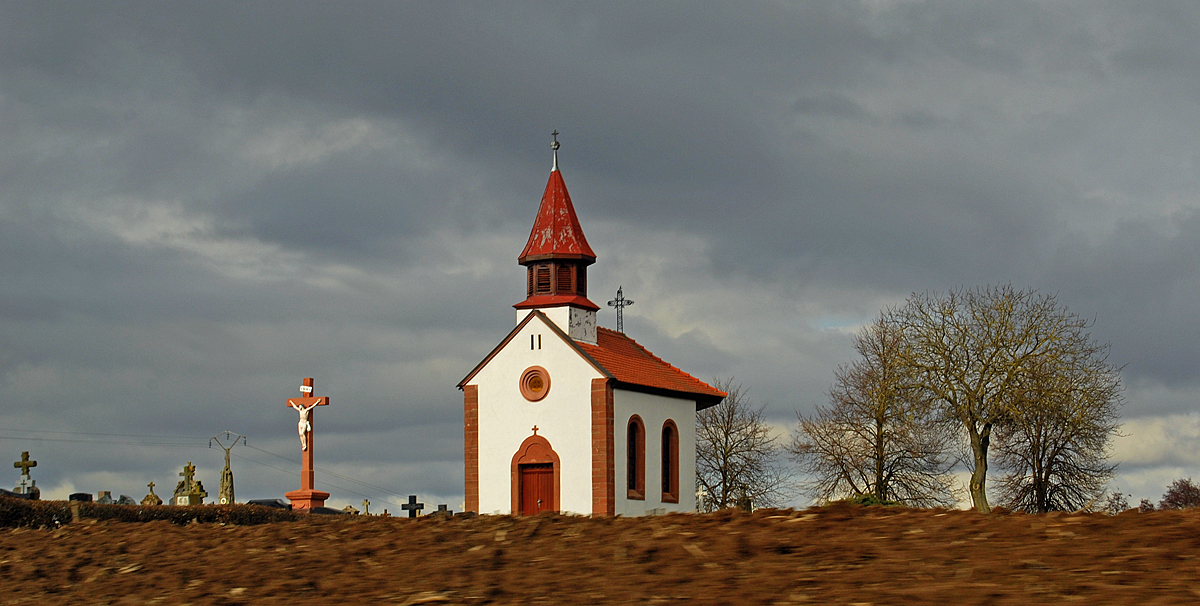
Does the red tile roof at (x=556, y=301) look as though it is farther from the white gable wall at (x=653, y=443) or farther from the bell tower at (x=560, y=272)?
the white gable wall at (x=653, y=443)

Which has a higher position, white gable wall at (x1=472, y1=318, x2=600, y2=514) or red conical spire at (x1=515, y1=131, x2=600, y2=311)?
red conical spire at (x1=515, y1=131, x2=600, y2=311)

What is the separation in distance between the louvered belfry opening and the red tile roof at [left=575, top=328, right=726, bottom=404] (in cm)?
207

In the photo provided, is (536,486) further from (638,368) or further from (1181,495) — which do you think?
(1181,495)

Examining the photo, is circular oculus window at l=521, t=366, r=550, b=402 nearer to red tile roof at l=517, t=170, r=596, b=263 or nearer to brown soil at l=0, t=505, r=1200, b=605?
red tile roof at l=517, t=170, r=596, b=263

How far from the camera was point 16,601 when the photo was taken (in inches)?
419

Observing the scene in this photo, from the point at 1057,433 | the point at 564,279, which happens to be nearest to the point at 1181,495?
the point at 1057,433

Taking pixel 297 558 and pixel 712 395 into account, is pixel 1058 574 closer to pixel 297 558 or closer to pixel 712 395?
pixel 297 558

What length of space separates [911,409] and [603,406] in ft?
50.8

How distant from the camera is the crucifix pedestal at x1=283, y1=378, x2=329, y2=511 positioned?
114 feet

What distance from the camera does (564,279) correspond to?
40031 millimetres

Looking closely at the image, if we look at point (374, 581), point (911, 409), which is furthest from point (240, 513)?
point (911, 409)

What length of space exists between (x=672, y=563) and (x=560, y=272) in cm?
3202

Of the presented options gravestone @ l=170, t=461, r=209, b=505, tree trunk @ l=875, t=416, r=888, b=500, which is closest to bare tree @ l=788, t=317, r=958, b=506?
tree trunk @ l=875, t=416, r=888, b=500

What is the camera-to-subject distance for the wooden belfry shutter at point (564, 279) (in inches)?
1570
